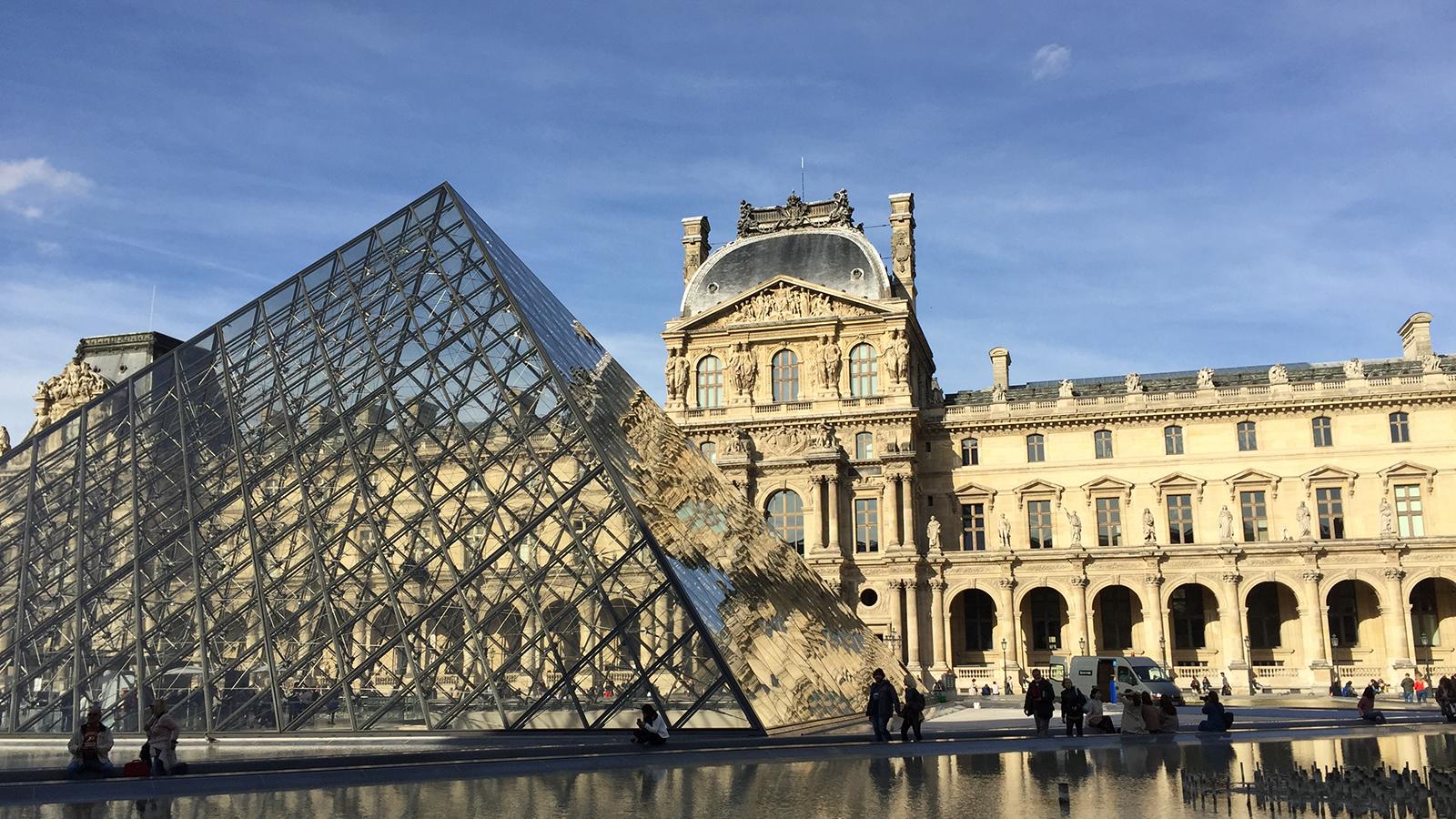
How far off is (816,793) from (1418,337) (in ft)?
147

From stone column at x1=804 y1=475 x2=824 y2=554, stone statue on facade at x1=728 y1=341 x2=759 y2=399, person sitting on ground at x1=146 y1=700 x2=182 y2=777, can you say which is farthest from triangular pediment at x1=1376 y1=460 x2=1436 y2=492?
person sitting on ground at x1=146 y1=700 x2=182 y2=777

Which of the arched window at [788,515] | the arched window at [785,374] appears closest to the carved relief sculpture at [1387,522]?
the arched window at [788,515]

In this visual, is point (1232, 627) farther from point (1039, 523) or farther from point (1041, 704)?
point (1041, 704)

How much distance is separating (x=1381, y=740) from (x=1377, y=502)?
29392 millimetres

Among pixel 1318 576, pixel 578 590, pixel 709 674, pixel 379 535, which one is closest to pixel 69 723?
pixel 379 535

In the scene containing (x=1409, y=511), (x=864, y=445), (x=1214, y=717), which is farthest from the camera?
(x=864, y=445)

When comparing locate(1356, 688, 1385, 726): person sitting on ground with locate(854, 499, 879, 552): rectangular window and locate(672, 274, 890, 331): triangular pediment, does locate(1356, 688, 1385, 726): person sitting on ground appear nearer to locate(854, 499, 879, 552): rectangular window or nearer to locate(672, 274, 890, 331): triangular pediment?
locate(854, 499, 879, 552): rectangular window

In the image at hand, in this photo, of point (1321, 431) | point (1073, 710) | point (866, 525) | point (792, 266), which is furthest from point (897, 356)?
point (1073, 710)

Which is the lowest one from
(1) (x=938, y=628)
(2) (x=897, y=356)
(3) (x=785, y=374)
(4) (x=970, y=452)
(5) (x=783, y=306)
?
(1) (x=938, y=628)

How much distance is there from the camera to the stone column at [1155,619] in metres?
40.4

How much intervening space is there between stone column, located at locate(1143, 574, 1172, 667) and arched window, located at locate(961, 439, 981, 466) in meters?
7.53

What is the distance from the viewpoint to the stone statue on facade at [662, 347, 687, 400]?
4625 cm

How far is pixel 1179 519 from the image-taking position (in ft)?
142

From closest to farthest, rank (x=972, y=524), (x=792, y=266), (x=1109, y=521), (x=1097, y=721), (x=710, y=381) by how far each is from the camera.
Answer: (x=1097, y=721) → (x=1109, y=521) → (x=972, y=524) → (x=710, y=381) → (x=792, y=266)
